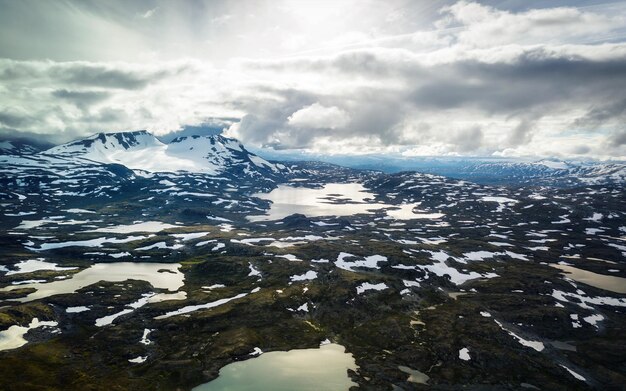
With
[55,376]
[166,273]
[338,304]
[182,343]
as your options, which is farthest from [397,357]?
[166,273]

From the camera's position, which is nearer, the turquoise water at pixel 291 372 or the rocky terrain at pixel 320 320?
the turquoise water at pixel 291 372

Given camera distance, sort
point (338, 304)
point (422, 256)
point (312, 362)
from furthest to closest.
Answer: point (422, 256) → point (338, 304) → point (312, 362)

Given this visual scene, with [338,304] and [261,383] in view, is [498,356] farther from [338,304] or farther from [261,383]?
[261,383]

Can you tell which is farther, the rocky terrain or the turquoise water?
the rocky terrain

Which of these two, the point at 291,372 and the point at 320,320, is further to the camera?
the point at 320,320

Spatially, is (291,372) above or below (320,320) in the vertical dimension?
above

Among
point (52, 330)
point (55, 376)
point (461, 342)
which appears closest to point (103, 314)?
point (52, 330)

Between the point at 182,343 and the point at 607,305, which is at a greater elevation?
the point at 182,343

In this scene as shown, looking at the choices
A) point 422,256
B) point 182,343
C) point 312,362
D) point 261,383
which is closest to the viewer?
point 261,383

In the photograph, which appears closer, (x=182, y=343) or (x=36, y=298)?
(x=182, y=343)
